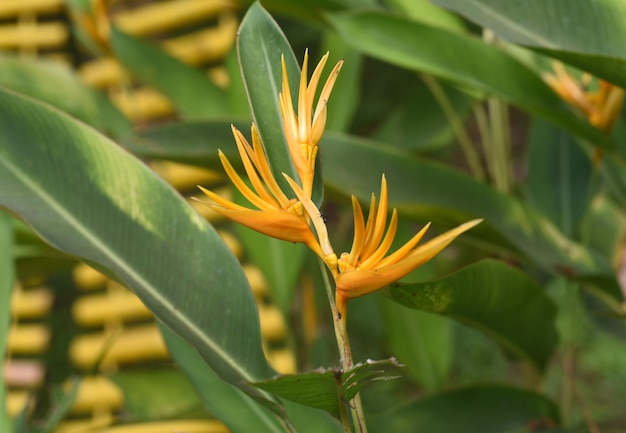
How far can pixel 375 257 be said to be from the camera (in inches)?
14.1

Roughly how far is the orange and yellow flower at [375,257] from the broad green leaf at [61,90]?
0.68 m

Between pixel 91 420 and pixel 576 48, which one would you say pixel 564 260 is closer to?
pixel 576 48

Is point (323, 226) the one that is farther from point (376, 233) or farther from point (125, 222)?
point (125, 222)

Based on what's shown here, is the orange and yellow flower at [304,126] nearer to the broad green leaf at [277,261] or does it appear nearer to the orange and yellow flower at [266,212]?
the orange and yellow flower at [266,212]

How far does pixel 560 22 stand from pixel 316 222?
0.26 m

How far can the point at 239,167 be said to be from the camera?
2.33 ft

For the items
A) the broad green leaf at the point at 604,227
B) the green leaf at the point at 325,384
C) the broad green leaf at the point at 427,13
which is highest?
the broad green leaf at the point at 427,13

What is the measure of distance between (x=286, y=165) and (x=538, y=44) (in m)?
0.20

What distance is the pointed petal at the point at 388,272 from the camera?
0.35 meters

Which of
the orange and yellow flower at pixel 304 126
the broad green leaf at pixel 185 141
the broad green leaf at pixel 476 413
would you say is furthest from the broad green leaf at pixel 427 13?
the orange and yellow flower at pixel 304 126

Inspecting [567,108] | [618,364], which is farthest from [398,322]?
[618,364]

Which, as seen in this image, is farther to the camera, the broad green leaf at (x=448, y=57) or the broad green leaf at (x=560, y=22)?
the broad green leaf at (x=448, y=57)

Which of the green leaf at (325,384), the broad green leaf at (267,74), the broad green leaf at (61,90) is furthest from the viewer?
the broad green leaf at (61,90)

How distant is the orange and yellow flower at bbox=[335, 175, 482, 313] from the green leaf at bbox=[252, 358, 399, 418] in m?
0.03
